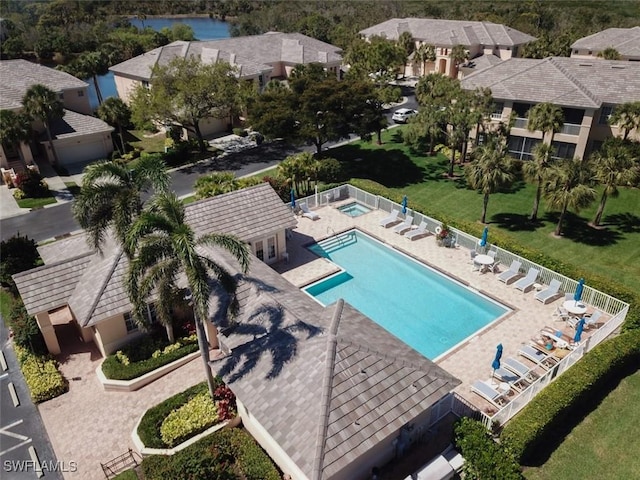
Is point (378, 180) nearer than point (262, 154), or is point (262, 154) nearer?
point (378, 180)

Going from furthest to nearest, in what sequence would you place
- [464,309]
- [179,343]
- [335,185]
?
[335,185] → [464,309] → [179,343]

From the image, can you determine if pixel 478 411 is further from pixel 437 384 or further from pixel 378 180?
pixel 378 180

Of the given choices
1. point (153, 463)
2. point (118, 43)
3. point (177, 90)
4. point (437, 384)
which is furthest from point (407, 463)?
point (118, 43)

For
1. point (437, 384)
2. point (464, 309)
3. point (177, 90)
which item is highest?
point (177, 90)

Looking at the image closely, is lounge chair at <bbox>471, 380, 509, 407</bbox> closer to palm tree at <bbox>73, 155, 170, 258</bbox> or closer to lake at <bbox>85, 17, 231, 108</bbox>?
palm tree at <bbox>73, 155, 170, 258</bbox>

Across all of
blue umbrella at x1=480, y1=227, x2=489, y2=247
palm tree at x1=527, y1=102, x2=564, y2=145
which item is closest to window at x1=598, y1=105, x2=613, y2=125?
palm tree at x1=527, y1=102, x2=564, y2=145

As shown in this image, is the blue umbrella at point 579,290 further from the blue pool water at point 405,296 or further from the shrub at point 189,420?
the shrub at point 189,420
